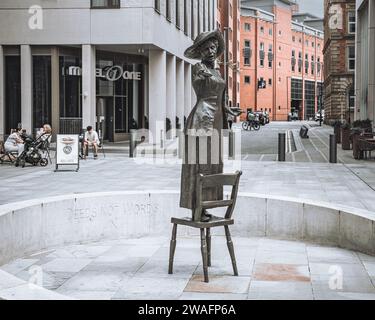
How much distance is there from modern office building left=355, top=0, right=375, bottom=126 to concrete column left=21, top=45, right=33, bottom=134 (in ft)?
61.2

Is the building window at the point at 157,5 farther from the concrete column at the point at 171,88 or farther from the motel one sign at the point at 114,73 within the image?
the concrete column at the point at 171,88

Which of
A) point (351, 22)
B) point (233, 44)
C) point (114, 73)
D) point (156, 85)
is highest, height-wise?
point (233, 44)

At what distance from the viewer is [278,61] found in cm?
11675

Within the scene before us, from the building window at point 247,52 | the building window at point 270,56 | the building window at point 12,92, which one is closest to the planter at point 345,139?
the building window at point 12,92

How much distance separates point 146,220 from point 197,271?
2.47 m

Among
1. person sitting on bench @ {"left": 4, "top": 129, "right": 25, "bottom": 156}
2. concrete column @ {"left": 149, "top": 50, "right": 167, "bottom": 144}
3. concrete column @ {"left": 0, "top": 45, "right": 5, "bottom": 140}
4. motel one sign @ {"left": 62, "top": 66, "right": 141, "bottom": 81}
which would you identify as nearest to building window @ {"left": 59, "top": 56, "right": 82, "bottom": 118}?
motel one sign @ {"left": 62, "top": 66, "right": 141, "bottom": 81}

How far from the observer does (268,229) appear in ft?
33.4

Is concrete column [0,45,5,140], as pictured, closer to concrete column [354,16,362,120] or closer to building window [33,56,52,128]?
building window [33,56,52,128]

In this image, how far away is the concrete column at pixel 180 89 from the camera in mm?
47844

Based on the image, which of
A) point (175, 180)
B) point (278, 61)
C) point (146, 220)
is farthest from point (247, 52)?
point (146, 220)

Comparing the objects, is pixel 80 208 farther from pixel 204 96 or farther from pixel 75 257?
pixel 204 96

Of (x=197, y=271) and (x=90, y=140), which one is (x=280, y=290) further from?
(x=90, y=140)

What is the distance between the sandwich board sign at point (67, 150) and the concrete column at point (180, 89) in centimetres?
2726
